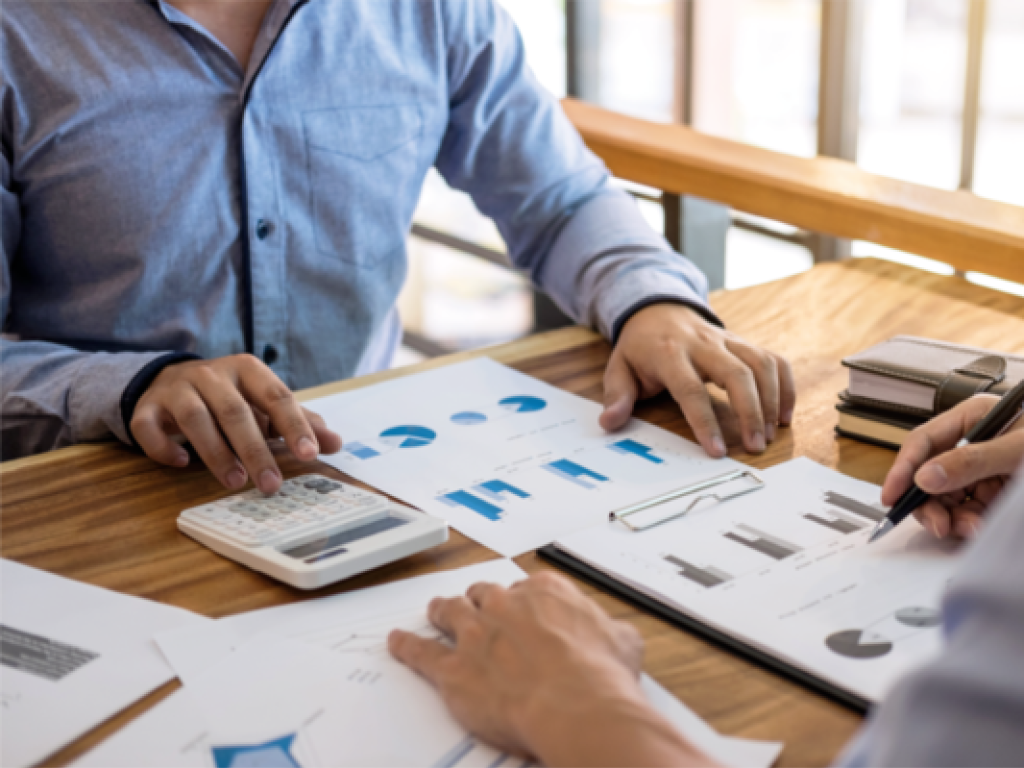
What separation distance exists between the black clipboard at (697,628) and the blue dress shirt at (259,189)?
0.43 meters

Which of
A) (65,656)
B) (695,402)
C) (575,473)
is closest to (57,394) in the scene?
(65,656)

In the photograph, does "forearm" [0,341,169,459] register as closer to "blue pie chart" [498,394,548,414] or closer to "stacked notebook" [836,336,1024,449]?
"blue pie chart" [498,394,548,414]

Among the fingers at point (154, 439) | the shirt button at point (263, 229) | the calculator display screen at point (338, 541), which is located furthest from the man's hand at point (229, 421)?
the shirt button at point (263, 229)

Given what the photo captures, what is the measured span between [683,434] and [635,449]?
0.06m

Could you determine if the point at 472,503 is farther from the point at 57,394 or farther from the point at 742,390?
the point at 57,394

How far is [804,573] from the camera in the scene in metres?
0.68

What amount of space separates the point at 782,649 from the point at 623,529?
17 centimetres

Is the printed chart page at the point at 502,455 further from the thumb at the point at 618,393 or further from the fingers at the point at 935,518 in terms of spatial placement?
the fingers at the point at 935,518

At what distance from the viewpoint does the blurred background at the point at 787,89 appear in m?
2.69

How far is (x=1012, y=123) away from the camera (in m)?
2.76

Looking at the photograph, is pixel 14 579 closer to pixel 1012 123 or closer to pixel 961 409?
pixel 961 409

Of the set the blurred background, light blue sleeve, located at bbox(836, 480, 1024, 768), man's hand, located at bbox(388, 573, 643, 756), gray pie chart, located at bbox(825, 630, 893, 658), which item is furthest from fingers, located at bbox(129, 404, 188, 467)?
the blurred background

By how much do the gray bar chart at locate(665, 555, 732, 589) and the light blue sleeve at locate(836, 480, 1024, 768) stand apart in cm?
37

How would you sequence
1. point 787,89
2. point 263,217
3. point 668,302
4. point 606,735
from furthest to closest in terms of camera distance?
point 787,89, point 263,217, point 668,302, point 606,735
